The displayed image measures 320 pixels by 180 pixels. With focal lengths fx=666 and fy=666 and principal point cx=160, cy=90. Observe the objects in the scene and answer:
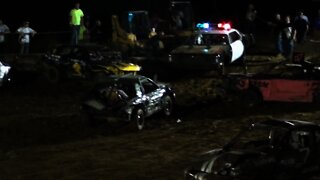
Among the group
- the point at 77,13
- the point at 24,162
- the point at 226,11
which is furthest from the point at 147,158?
the point at 226,11

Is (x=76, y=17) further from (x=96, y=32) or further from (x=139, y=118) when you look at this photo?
(x=139, y=118)

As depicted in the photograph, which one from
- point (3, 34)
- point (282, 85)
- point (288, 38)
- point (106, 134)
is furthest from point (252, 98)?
point (3, 34)

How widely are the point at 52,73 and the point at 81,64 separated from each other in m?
1.20

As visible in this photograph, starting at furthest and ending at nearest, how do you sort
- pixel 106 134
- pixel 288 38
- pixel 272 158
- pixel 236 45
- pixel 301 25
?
pixel 301 25 < pixel 288 38 < pixel 236 45 < pixel 106 134 < pixel 272 158

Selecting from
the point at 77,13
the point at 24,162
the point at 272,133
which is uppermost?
the point at 77,13

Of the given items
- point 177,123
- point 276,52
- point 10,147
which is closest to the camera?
point 10,147

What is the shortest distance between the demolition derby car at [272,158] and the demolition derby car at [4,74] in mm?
13288

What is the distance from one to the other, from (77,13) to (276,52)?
8891 millimetres

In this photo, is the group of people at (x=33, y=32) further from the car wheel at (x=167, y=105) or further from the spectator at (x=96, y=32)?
the car wheel at (x=167, y=105)

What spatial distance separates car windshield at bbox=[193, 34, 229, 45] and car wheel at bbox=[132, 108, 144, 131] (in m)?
8.90

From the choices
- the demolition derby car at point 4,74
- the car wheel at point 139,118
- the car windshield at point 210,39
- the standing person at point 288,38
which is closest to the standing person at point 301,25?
the standing person at point 288,38

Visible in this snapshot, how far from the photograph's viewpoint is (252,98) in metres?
19.0

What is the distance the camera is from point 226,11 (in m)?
52.1

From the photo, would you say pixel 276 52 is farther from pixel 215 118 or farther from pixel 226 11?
pixel 226 11
